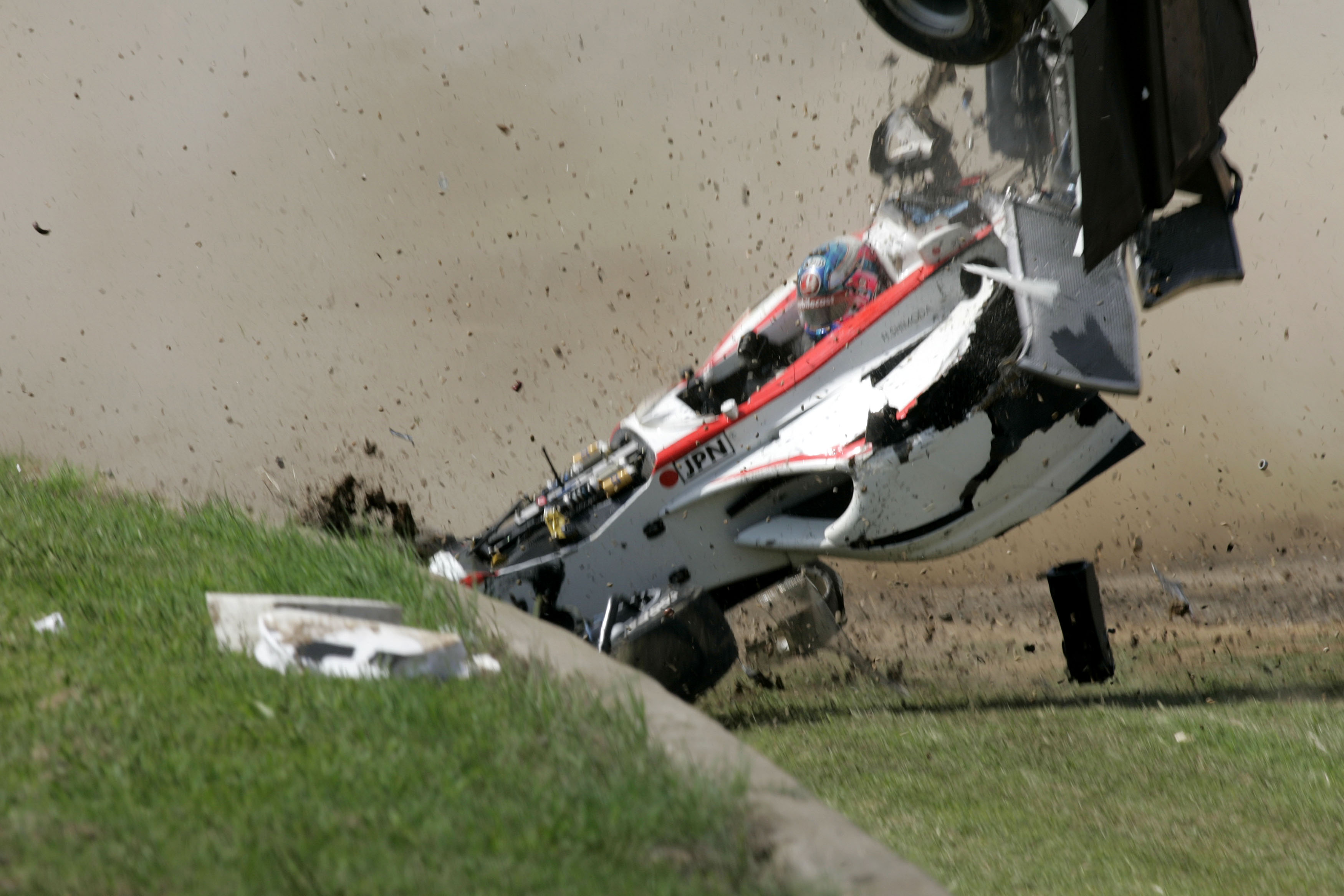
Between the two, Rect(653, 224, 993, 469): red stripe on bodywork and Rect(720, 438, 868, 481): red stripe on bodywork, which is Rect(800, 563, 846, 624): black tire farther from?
Rect(653, 224, 993, 469): red stripe on bodywork

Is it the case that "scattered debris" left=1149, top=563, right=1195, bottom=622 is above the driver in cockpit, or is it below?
below

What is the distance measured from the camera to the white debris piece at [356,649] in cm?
270

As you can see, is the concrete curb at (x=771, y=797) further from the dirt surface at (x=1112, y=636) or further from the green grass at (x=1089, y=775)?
the dirt surface at (x=1112, y=636)

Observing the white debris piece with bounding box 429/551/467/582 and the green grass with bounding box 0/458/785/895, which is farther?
the white debris piece with bounding box 429/551/467/582

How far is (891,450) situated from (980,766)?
1.38m

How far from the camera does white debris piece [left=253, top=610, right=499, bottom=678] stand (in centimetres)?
270

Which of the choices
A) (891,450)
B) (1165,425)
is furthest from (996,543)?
(891,450)

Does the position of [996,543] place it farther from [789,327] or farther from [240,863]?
[240,863]

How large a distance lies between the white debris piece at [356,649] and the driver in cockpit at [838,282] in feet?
10.5

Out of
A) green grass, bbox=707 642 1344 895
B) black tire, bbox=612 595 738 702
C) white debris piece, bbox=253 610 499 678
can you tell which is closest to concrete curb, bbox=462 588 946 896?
white debris piece, bbox=253 610 499 678

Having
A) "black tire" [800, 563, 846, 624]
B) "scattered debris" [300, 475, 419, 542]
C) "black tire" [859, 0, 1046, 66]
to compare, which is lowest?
"black tire" [800, 563, 846, 624]

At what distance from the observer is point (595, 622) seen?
524cm

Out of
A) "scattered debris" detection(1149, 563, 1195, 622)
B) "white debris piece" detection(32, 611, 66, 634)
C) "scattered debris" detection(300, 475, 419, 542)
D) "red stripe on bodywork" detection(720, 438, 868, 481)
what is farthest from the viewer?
"scattered debris" detection(1149, 563, 1195, 622)

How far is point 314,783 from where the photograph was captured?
213 cm
